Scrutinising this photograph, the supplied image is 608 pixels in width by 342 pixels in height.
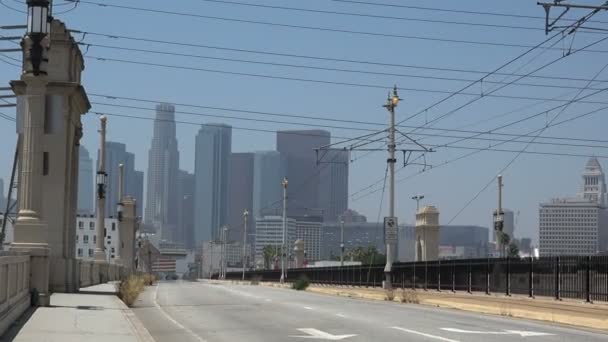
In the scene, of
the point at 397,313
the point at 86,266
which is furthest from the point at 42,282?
the point at 86,266

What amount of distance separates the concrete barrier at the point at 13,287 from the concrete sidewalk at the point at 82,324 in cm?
37

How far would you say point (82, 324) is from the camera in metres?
19.8

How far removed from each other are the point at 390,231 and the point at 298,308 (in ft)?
50.6

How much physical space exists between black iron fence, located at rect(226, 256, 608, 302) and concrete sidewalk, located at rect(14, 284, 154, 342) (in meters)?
14.8

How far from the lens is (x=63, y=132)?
32594mm

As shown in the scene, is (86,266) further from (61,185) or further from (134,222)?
(134,222)

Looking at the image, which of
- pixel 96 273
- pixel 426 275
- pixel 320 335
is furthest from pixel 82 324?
pixel 426 275

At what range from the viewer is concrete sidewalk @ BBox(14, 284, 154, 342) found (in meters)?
17.2

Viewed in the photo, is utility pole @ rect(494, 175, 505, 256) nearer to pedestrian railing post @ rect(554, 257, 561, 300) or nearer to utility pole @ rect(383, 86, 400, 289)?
utility pole @ rect(383, 86, 400, 289)

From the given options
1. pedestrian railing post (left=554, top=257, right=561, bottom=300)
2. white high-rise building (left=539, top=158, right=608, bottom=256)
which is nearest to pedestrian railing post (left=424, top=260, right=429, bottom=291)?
pedestrian railing post (left=554, top=257, right=561, bottom=300)

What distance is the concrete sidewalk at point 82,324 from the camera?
17172 mm

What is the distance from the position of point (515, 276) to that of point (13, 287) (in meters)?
21.4

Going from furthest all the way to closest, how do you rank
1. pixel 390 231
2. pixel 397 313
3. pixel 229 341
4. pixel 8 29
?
1. pixel 390 231
2. pixel 8 29
3. pixel 397 313
4. pixel 229 341

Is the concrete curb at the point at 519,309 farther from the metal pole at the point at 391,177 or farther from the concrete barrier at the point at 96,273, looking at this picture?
the concrete barrier at the point at 96,273
